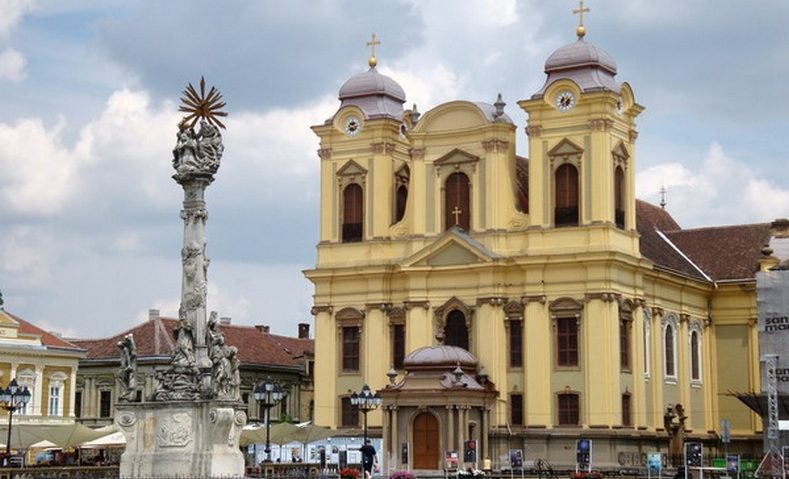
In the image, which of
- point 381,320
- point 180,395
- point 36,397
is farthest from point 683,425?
point 180,395

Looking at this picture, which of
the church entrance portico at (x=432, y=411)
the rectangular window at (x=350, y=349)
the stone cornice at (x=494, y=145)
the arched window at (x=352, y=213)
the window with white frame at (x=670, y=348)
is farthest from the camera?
the arched window at (x=352, y=213)

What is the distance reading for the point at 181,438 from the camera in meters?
34.8

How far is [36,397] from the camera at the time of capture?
75.4 metres

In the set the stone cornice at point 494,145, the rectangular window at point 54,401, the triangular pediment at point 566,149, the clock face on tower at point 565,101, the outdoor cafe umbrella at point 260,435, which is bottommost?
the outdoor cafe umbrella at point 260,435

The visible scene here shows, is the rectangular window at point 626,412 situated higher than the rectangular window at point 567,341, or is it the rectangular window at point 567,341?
the rectangular window at point 567,341

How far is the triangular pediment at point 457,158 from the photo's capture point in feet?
217

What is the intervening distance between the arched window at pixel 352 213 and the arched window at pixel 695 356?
17316 millimetres

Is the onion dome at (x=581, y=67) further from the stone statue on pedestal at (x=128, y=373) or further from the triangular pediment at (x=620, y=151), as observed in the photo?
the stone statue on pedestal at (x=128, y=373)

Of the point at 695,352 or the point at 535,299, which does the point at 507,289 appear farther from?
the point at 695,352

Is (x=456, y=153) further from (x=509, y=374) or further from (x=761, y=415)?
(x=761, y=415)

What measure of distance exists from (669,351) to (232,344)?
28.2 metres

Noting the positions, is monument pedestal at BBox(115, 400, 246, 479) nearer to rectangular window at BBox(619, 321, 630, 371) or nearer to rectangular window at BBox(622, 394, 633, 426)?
rectangular window at BBox(622, 394, 633, 426)

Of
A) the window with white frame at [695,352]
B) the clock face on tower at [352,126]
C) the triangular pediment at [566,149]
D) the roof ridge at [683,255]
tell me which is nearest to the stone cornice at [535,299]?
the triangular pediment at [566,149]

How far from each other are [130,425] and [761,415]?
125 feet
